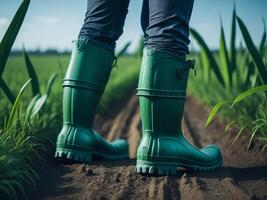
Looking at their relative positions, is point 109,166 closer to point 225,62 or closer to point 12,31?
point 12,31

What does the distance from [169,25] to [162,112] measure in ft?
1.06

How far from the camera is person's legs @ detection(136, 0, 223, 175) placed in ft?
5.20

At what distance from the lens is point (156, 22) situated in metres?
1.60

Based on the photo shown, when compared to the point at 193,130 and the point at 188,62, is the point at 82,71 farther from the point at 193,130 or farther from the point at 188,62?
the point at 193,130

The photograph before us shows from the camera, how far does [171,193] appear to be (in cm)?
140

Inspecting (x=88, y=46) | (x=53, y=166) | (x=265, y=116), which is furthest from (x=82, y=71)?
(x=265, y=116)

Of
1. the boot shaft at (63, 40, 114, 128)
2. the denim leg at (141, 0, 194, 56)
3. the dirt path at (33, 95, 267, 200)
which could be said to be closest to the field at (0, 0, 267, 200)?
the dirt path at (33, 95, 267, 200)

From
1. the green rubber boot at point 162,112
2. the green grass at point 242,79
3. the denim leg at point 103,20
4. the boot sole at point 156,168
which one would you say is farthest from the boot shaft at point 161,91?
the green grass at point 242,79

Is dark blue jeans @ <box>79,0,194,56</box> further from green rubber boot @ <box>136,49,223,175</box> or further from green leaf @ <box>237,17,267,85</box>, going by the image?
green leaf @ <box>237,17,267,85</box>

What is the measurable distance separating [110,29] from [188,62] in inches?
14.4

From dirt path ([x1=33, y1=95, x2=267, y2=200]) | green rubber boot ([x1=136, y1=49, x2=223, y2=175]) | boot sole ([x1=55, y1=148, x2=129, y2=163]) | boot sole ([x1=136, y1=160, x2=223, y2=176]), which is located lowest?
dirt path ([x1=33, y1=95, x2=267, y2=200])

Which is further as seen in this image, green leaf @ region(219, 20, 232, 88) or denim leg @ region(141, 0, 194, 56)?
green leaf @ region(219, 20, 232, 88)

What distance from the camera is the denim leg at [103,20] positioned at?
70.1 inches

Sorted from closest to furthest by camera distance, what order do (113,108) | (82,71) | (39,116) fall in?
1. (82,71)
2. (39,116)
3. (113,108)
